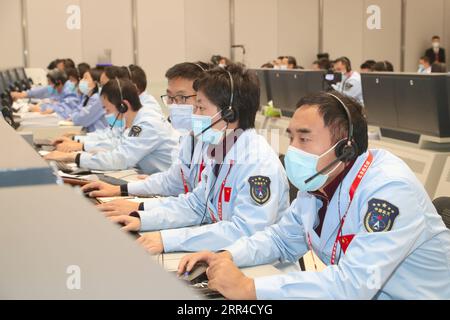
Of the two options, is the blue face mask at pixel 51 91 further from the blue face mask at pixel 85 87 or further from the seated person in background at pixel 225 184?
the seated person in background at pixel 225 184

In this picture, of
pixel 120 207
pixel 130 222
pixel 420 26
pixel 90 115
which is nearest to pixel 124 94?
pixel 120 207

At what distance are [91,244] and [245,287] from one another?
1147 millimetres

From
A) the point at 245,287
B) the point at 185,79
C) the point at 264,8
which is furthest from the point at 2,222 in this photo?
the point at 264,8

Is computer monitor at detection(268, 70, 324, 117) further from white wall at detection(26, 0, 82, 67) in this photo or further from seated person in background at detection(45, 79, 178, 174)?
white wall at detection(26, 0, 82, 67)

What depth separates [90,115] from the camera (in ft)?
20.3

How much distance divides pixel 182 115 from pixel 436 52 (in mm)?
12354

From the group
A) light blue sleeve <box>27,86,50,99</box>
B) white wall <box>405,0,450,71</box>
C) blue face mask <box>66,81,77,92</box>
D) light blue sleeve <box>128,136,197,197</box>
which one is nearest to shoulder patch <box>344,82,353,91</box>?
blue face mask <box>66,81,77,92</box>

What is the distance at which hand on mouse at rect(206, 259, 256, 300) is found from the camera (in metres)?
1.64

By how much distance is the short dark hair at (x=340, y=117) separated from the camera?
176 cm

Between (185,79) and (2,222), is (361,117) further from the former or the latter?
(185,79)

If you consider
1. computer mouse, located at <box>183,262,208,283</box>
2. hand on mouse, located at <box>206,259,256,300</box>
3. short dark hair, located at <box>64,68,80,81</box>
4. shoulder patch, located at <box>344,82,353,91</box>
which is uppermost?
short dark hair, located at <box>64,68,80,81</box>

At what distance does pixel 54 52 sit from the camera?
40.7 ft

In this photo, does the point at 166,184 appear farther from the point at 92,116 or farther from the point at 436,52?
the point at 436,52

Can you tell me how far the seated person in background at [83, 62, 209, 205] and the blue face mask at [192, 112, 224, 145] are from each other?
402 mm
